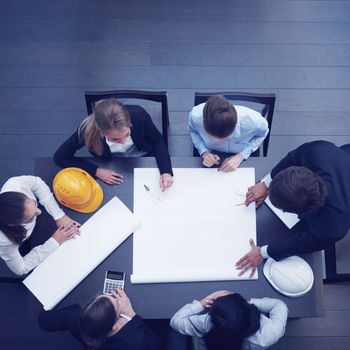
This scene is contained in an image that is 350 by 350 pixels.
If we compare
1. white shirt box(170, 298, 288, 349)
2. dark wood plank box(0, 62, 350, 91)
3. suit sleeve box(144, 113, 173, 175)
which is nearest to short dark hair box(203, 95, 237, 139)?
suit sleeve box(144, 113, 173, 175)

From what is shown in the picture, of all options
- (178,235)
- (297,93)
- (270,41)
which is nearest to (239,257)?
(178,235)

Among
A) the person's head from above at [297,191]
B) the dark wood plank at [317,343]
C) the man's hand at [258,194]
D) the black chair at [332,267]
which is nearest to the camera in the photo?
the person's head from above at [297,191]

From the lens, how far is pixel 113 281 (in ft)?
5.22

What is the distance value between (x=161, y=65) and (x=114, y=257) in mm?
1617

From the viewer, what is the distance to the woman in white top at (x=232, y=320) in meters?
1.44

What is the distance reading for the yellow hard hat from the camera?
1571 mm

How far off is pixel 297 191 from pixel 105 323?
0.92 metres

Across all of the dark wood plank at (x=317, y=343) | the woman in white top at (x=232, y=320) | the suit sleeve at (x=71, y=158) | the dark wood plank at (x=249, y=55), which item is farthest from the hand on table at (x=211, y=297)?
the dark wood plank at (x=249, y=55)

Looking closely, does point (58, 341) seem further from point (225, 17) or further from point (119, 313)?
point (225, 17)

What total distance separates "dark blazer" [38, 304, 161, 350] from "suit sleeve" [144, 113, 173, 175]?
0.65 meters

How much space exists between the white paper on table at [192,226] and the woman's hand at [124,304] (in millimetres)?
77

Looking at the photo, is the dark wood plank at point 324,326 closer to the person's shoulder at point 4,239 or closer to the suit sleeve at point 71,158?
the suit sleeve at point 71,158

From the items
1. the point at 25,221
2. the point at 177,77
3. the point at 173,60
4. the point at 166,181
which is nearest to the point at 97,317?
the point at 25,221

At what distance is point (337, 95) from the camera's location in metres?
2.67
